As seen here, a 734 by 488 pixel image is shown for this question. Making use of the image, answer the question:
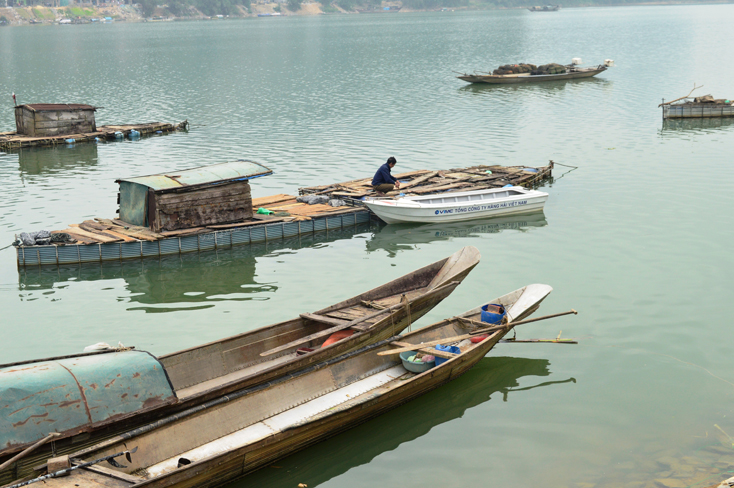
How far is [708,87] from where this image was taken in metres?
54.8

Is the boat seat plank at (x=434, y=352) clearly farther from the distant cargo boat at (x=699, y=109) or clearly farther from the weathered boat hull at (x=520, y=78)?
the weathered boat hull at (x=520, y=78)

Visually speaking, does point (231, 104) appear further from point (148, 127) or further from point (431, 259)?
point (431, 259)

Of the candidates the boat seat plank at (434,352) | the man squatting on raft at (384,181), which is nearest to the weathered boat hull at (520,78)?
the man squatting on raft at (384,181)

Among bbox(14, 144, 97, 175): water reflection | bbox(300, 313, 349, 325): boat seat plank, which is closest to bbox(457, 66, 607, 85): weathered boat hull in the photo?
bbox(14, 144, 97, 175): water reflection

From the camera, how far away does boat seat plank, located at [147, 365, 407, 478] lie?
10.3 m

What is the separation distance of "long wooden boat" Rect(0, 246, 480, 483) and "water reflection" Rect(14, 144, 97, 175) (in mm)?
24696

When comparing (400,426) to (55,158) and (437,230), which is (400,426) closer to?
(437,230)

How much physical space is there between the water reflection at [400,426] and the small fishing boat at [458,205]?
31.1ft

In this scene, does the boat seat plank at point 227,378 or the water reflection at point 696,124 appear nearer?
the boat seat plank at point 227,378

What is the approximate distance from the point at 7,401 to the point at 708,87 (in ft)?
189

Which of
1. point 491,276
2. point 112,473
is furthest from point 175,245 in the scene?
point 112,473

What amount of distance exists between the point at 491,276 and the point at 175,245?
9.44 meters

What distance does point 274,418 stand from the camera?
37.7 ft

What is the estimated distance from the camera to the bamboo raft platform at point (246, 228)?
19812mm
